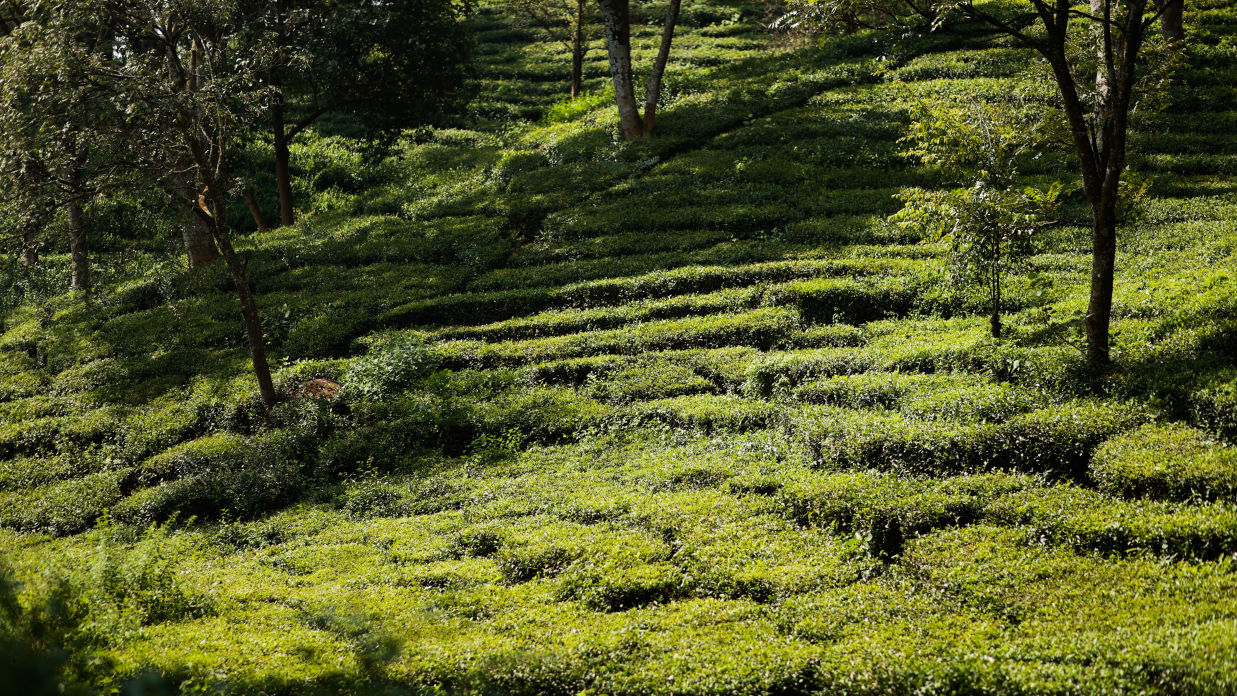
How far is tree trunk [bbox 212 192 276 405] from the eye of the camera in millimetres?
15445

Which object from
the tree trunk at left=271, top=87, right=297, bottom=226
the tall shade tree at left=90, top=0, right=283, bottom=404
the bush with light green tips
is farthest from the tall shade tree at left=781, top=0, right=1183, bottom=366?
the tree trunk at left=271, top=87, right=297, bottom=226

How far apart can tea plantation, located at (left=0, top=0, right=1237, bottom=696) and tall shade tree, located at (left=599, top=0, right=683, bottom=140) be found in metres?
1.04

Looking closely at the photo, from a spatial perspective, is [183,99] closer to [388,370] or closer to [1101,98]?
[388,370]

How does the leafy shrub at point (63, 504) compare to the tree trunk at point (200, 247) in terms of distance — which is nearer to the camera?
the leafy shrub at point (63, 504)

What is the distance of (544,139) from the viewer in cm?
3131

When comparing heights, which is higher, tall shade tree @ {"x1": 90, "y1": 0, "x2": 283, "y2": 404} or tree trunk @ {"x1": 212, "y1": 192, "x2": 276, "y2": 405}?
tall shade tree @ {"x1": 90, "y1": 0, "x2": 283, "y2": 404}

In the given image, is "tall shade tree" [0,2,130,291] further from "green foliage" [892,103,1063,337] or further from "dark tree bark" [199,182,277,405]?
"green foliage" [892,103,1063,337]

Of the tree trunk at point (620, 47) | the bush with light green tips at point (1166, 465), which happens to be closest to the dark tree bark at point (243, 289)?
the bush with light green tips at point (1166, 465)

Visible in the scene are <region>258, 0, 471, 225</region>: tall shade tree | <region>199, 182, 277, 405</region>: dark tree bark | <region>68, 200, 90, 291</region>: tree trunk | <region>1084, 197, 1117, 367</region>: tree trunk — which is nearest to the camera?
<region>1084, 197, 1117, 367</region>: tree trunk

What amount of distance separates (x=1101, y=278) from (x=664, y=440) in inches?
273

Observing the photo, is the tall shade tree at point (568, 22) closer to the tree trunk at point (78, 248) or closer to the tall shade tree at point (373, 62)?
the tall shade tree at point (373, 62)

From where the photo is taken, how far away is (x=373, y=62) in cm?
2730

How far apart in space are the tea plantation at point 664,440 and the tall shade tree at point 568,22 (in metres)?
11.4

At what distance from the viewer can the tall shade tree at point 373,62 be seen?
87.0 feet
